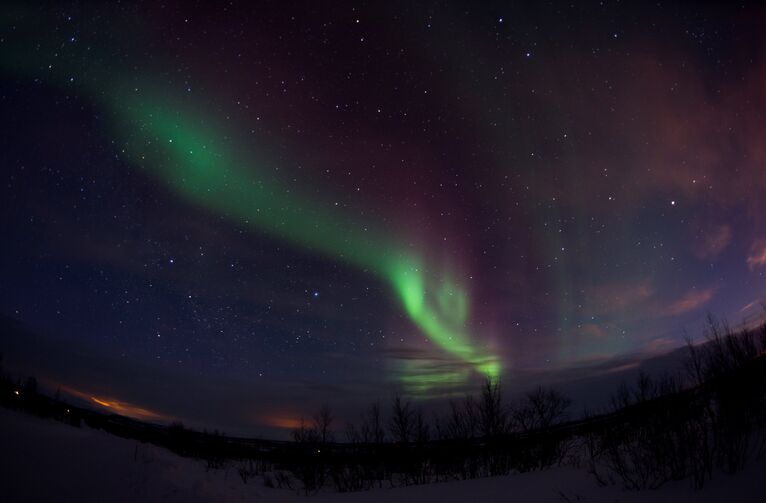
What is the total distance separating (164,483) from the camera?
11523 mm

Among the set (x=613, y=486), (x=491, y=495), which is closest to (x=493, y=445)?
(x=491, y=495)

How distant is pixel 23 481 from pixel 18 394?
A: 4054 centimetres

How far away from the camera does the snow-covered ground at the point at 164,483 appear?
8.03 m

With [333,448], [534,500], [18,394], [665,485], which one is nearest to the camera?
[665,485]

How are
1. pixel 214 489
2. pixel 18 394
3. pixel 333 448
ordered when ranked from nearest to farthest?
pixel 214 489 < pixel 18 394 < pixel 333 448

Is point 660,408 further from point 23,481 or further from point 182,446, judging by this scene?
point 182,446

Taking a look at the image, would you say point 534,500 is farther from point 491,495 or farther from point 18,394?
point 18,394

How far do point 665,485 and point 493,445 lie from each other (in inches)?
968

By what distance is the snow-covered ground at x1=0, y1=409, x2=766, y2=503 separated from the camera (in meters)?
8.03

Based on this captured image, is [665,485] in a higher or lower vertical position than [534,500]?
higher

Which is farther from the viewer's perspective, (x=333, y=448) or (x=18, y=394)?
(x=333, y=448)

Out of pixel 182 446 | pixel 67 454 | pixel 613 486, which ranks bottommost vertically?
pixel 182 446

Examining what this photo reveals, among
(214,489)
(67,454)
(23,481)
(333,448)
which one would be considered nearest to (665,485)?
(214,489)

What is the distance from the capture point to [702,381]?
416 inches
